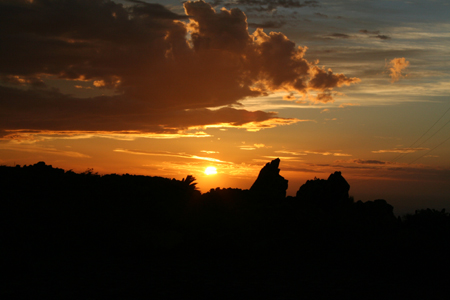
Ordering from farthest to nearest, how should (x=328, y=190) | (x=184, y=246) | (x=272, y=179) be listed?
(x=272, y=179) < (x=328, y=190) < (x=184, y=246)

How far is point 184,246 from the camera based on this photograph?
24.3m

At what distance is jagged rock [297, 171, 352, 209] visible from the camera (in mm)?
59006

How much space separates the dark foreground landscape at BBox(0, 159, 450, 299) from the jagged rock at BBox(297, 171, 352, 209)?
24.0m

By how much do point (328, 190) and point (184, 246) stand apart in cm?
4130

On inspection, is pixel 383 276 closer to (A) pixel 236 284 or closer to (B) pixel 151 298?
(A) pixel 236 284

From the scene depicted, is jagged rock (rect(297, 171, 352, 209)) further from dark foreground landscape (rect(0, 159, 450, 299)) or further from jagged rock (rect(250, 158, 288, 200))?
dark foreground landscape (rect(0, 159, 450, 299))

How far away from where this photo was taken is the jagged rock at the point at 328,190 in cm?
5901

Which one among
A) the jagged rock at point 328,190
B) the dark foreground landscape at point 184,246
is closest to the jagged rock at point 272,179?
the jagged rock at point 328,190

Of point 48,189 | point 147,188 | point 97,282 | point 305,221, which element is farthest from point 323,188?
point 97,282

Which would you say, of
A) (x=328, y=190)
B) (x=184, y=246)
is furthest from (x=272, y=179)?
(x=184, y=246)

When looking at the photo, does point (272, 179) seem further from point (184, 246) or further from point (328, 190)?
point (184, 246)

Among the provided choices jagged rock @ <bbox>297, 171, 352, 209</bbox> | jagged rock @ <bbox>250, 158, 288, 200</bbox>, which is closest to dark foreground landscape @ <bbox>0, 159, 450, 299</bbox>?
jagged rock @ <bbox>297, 171, 352, 209</bbox>

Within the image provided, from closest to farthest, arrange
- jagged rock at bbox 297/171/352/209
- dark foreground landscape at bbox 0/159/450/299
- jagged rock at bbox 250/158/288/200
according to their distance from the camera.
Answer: dark foreground landscape at bbox 0/159/450/299 < jagged rock at bbox 297/171/352/209 < jagged rock at bbox 250/158/288/200

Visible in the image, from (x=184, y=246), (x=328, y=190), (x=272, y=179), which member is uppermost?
(x=272, y=179)
